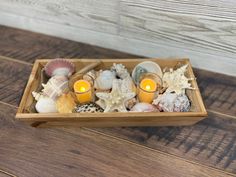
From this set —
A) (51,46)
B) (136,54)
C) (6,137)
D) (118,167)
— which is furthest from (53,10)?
(118,167)

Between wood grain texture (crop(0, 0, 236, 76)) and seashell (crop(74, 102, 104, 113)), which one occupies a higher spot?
wood grain texture (crop(0, 0, 236, 76))

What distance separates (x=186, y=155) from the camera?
0.64 meters

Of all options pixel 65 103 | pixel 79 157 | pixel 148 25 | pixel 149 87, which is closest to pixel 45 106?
pixel 65 103

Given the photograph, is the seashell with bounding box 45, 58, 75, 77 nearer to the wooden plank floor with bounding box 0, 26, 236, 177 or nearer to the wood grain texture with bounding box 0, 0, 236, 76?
the wooden plank floor with bounding box 0, 26, 236, 177

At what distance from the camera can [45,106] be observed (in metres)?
0.71

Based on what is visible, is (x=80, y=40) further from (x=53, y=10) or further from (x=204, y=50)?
(x=204, y=50)

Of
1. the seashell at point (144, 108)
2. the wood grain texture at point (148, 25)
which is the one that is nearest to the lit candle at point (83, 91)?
the seashell at point (144, 108)

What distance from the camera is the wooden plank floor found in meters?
0.60

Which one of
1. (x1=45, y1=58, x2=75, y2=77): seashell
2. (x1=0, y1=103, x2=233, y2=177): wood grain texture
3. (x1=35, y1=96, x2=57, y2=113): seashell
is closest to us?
(x1=0, y1=103, x2=233, y2=177): wood grain texture

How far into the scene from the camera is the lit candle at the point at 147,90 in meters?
0.72

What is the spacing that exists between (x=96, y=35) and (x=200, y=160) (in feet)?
2.00

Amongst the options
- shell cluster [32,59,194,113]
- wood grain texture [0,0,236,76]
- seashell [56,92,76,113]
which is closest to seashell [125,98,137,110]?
shell cluster [32,59,194,113]

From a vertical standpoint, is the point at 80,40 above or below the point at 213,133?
above

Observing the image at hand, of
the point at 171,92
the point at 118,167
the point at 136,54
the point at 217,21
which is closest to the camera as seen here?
the point at 118,167
